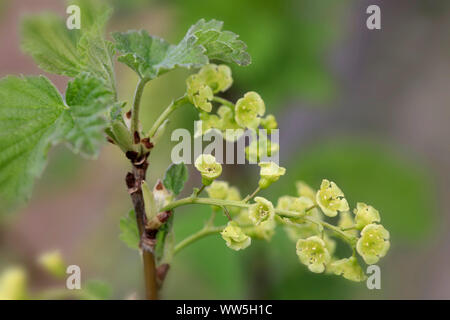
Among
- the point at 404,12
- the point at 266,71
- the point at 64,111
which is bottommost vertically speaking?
the point at 64,111

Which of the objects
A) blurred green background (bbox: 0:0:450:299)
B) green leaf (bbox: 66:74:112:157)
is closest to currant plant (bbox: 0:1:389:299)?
green leaf (bbox: 66:74:112:157)

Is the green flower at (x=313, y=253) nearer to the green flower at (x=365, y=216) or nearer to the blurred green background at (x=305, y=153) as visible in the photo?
the green flower at (x=365, y=216)

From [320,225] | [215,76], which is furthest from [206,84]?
[320,225]

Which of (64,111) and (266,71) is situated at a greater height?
(266,71)

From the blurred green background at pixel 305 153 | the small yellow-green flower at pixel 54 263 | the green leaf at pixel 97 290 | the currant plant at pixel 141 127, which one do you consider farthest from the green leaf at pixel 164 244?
the blurred green background at pixel 305 153

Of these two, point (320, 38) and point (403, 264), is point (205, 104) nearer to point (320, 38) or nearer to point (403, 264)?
point (320, 38)

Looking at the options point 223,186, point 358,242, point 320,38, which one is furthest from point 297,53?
point 358,242
